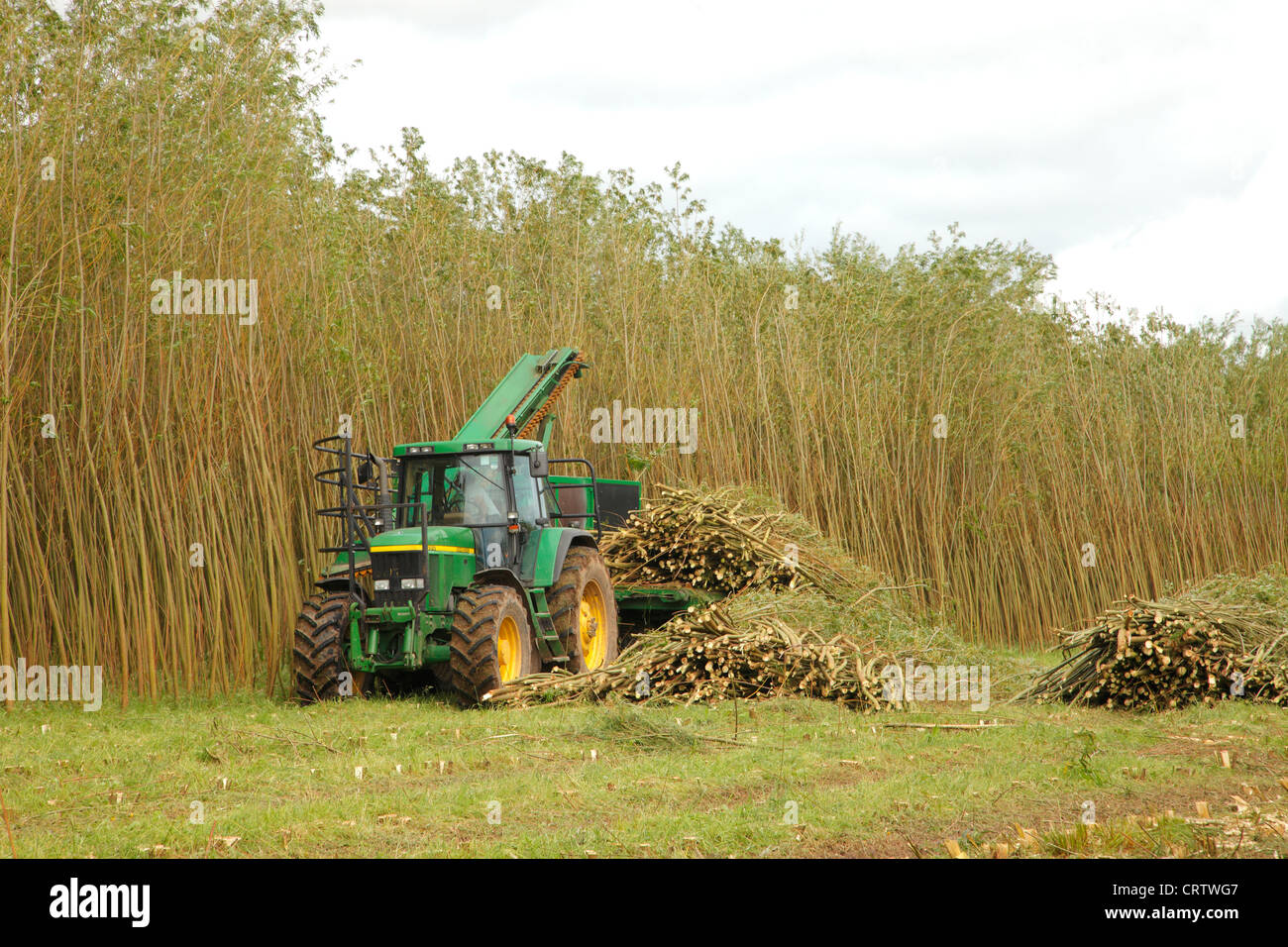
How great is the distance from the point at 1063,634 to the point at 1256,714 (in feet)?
5.55

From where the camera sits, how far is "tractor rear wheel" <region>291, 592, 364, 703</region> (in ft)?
24.1

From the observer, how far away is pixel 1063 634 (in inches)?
330

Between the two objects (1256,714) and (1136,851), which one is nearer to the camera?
(1136,851)

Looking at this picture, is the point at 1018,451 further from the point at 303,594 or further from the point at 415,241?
the point at 303,594

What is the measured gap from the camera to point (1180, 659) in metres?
7.39

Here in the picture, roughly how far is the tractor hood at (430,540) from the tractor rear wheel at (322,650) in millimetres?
432

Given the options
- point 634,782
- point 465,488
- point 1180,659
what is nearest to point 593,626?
point 465,488

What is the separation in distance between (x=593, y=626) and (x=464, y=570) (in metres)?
1.56

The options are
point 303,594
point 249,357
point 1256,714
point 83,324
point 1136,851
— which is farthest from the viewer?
point 303,594

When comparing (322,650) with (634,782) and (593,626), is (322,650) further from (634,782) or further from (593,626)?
(634,782)

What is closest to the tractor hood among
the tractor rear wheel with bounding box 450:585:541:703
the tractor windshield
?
the tractor windshield

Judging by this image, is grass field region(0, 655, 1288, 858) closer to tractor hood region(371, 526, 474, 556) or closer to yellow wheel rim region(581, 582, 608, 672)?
tractor hood region(371, 526, 474, 556)

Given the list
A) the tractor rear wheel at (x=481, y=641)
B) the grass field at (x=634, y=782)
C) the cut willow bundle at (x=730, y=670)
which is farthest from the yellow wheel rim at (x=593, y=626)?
the grass field at (x=634, y=782)
